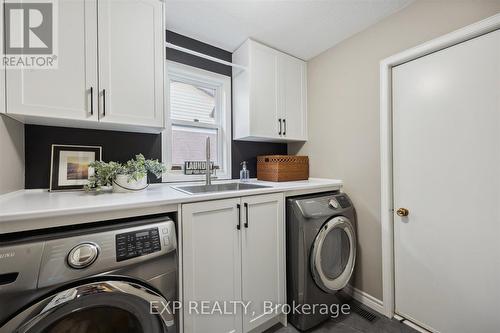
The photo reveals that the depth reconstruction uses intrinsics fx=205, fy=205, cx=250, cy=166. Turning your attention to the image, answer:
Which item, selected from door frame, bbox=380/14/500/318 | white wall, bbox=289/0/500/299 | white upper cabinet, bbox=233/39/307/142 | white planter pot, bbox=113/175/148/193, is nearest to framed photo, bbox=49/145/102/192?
white planter pot, bbox=113/175/148/193

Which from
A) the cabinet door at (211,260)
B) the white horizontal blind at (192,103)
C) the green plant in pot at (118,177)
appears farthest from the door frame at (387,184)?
the green plant in pot at (118,177)

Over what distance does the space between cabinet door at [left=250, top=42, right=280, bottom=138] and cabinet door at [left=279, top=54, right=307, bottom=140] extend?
0.32ft

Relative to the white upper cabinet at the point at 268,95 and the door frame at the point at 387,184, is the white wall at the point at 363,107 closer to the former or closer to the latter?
the door frame at the point at 387,184

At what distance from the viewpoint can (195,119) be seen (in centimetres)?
208

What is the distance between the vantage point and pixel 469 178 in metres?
1.30

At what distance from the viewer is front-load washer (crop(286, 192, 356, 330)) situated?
1.50 metres

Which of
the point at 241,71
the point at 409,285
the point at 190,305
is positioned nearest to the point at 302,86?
the point at 241,71

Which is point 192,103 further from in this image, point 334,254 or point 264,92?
point 334,254

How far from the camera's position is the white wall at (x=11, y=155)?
1.06 metres

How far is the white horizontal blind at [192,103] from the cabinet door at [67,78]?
30.4 inches

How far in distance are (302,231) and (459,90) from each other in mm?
1390

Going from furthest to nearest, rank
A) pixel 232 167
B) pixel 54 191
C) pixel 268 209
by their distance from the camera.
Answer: pixel 232 167, pixel 268 209, pixel 54 191

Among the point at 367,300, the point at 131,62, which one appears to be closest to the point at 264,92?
the point at 131,62

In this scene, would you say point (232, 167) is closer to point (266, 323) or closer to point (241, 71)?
point (241, 71)
